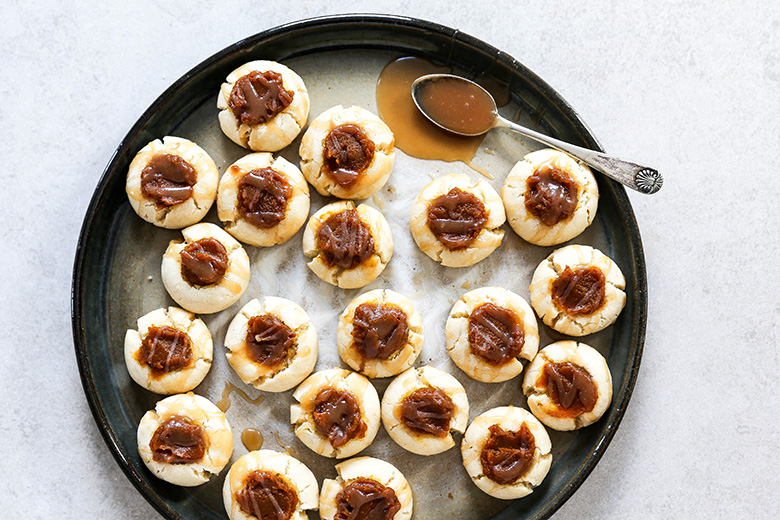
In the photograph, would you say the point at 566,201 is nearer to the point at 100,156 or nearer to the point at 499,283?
the point at 499,283

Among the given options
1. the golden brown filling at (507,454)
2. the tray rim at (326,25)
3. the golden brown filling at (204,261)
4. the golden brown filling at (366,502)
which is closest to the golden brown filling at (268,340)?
the golden brown filling at (204,261)

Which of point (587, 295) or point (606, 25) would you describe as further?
→ point (606, 25)

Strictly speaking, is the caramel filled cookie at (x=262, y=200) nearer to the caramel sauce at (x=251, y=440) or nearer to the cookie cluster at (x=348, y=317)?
the cookie cluster at (x=348, y=317)

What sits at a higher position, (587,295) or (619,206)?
(619,206)

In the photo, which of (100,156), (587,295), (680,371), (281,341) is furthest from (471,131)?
(100,156)

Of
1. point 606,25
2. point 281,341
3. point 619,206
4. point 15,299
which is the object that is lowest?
point 15,299

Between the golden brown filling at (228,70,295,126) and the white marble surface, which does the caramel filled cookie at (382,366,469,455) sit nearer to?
the white marble surface
